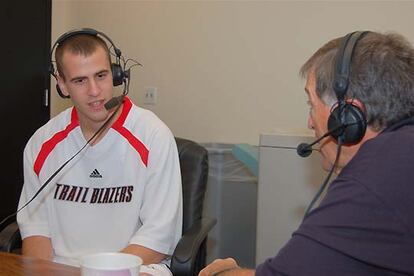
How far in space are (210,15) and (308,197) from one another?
47.7 inches

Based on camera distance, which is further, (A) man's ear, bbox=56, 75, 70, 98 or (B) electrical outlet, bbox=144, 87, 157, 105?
(B) electrical outlet, bbox=144, 87, 157, 105

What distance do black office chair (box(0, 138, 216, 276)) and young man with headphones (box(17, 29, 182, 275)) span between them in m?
0.05

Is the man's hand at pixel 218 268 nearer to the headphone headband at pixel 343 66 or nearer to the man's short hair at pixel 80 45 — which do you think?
the headphone headband at pixel 343 66

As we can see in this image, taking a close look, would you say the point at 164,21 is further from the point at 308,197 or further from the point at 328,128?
the point at 328,128

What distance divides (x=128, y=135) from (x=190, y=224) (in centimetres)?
37

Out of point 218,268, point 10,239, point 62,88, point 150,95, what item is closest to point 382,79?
point 218,268

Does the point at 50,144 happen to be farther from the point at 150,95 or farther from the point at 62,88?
the point at 150,95

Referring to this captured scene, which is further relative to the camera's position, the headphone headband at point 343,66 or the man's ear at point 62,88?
the man's ear at point 62,88

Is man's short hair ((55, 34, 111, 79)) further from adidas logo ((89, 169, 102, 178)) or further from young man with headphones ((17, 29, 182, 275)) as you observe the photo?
adidas logo ((89, 169, 102, 178))

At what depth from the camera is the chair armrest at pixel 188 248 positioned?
4.42 feet

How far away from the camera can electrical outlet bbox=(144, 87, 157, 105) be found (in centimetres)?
282

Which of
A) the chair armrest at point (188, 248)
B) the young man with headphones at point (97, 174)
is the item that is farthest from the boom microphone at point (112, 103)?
the chair armrest at point (188, 248)

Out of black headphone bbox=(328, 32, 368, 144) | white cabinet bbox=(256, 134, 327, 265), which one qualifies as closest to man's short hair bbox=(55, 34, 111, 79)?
white cabinet bbox=(256, 134, 327, 265)

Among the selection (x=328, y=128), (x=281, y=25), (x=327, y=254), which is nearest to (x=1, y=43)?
(x=281, y=25)
